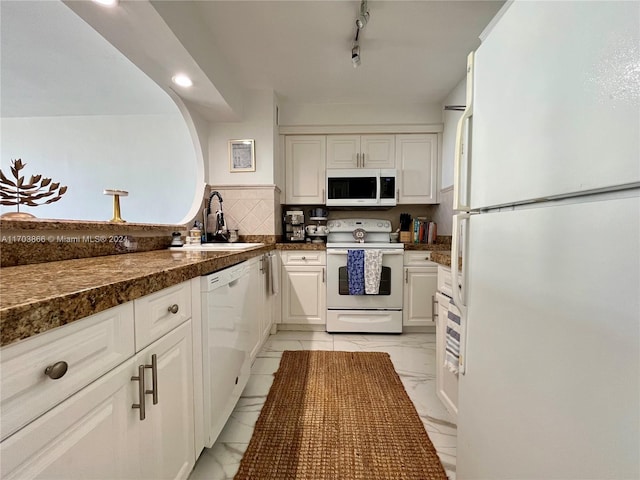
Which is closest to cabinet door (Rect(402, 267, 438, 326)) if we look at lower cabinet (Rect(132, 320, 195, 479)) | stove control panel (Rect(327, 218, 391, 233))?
stove control panel (Rect(327, 218, 391, 233))

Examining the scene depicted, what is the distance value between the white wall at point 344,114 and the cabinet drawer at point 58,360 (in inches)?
107

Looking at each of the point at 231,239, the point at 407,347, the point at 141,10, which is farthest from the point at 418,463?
the point at 141,10

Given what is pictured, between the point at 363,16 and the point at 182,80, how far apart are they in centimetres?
128

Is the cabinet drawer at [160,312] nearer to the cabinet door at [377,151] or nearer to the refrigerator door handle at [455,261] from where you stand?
the refrigerator door handle at [455,261]

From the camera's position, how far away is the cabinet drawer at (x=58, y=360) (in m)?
0.38

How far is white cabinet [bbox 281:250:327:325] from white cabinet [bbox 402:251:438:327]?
0.81 meters

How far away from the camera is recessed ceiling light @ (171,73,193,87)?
177cm

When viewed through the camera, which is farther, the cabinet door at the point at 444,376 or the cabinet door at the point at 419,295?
the cabinet door at the point at 419,295

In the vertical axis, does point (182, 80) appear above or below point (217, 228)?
above

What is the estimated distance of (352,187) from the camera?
2793 mm

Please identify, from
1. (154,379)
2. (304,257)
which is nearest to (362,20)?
(304,257)

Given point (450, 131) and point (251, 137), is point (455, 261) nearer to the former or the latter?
point (450, 131)

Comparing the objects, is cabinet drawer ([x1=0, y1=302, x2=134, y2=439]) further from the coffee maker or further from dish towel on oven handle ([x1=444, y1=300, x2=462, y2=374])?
the coffee maker

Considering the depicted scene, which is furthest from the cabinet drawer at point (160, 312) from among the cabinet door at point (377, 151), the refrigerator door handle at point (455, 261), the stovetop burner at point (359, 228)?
the cabinet door at point (377, 151)
